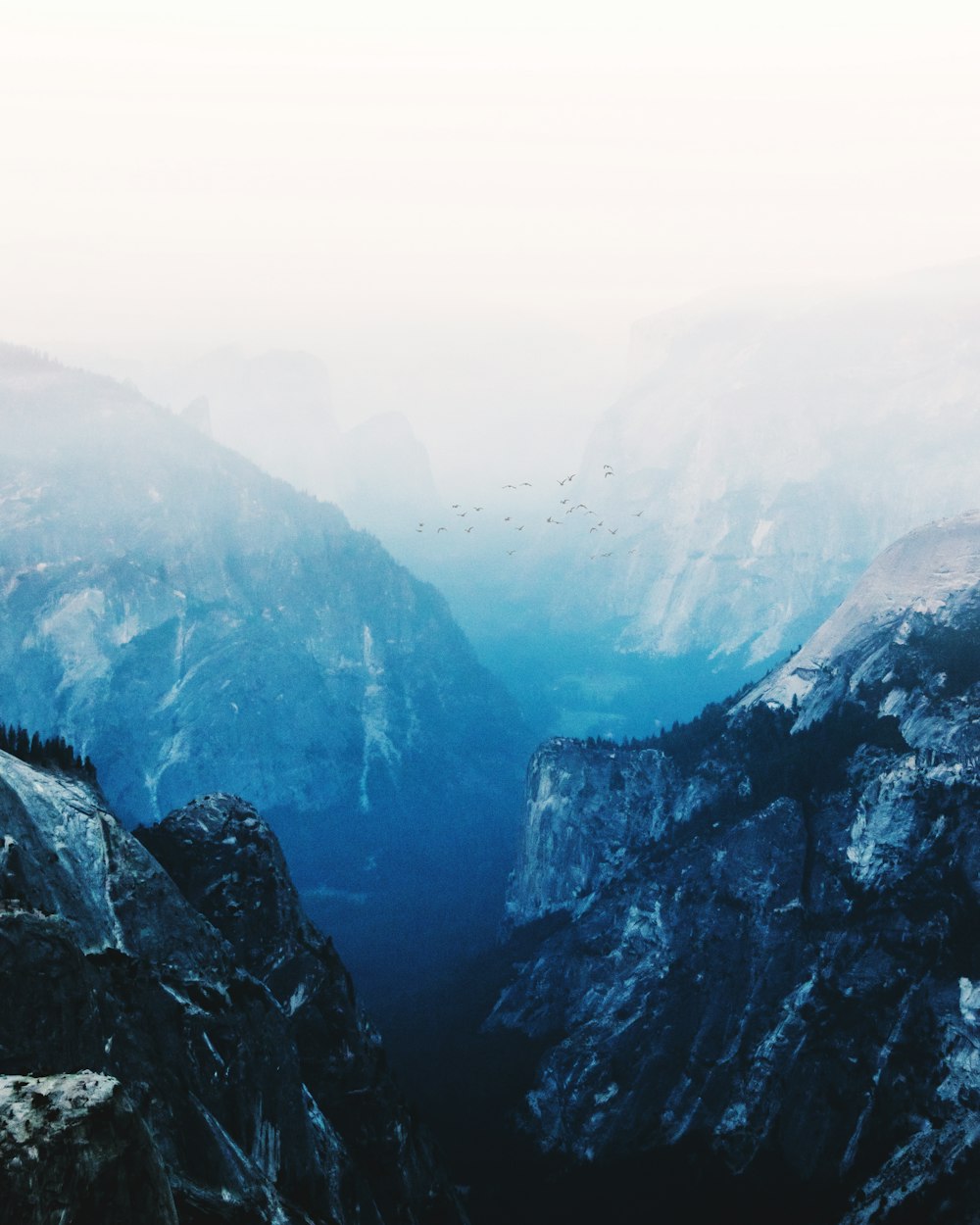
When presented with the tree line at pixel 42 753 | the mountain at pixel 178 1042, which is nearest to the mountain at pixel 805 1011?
the mountain at pixel 178 1042

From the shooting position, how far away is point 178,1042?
94875 millimetres

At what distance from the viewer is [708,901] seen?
186875 mm

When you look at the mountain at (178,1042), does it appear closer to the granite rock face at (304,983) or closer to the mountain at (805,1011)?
the granite rock face at (304,983)

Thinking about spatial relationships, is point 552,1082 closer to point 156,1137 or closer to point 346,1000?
point 346,1000

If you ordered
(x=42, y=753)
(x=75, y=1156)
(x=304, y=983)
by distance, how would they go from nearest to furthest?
1. (x=75, y=1156)
2. (x=42, y=753)
3. (x=304, y=983)

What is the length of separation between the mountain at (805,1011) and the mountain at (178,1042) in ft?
129

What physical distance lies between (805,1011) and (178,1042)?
100870 mm

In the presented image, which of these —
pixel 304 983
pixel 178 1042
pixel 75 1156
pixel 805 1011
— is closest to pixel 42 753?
pixel 178 1042

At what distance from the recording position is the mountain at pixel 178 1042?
181ft

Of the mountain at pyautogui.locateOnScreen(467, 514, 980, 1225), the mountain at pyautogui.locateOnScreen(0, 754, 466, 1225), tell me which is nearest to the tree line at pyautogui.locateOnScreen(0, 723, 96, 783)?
the mountain at pyautogui.locateOnScreen(0, 754, 466, 1225)

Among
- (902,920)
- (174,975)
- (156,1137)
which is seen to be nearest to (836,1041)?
(902,920)

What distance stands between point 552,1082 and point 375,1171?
5894cm

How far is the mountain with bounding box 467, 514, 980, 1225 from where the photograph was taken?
14689 centimetres

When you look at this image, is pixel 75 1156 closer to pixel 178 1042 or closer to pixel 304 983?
pixel 178 1042
